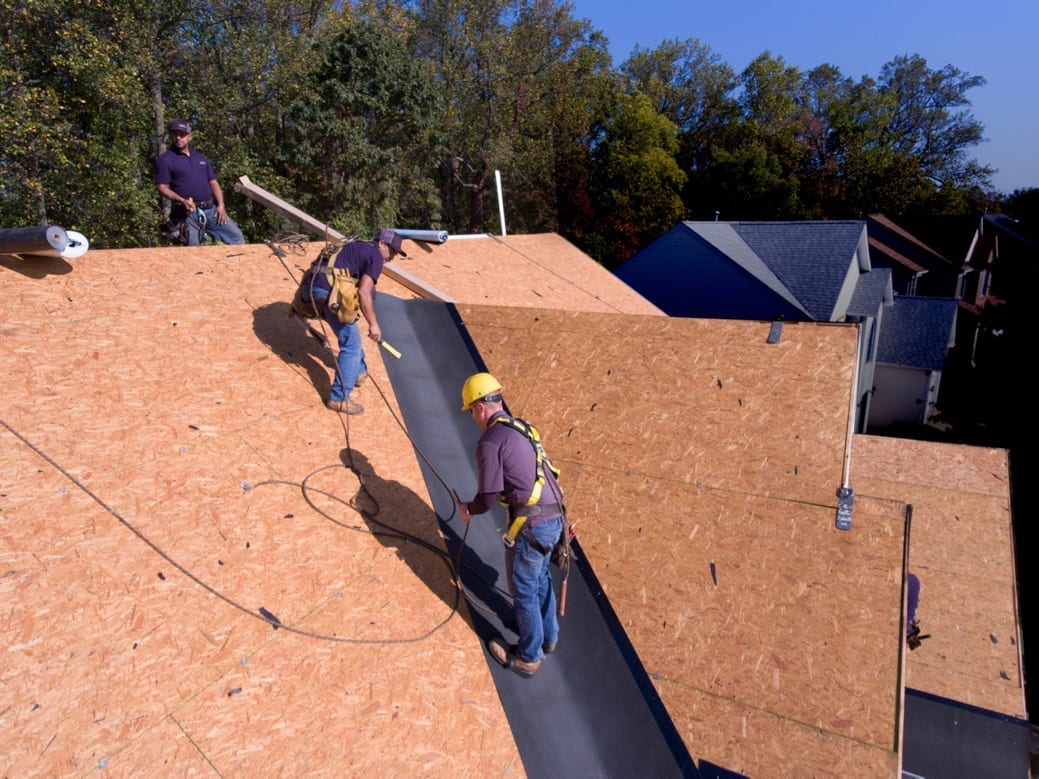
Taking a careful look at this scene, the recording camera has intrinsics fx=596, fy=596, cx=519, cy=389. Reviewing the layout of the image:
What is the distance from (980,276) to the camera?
107 ft

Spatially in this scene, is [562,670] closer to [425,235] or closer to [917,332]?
[425,235]

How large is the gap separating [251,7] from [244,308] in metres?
18.2

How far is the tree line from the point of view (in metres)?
15.2

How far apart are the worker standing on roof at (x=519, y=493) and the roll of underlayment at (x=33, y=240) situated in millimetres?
4221

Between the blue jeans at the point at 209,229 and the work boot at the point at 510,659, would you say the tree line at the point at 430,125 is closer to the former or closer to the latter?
the blue jeans at the point at 209,229

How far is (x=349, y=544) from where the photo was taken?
4.52 metres

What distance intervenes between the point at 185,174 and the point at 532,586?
6663 millimetres

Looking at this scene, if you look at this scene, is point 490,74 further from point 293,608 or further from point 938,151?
point 938,151

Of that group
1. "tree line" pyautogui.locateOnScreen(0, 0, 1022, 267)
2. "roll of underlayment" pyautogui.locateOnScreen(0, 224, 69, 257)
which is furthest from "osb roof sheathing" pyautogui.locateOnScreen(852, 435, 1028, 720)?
"tree line" pyautogui.locateOnScreen(0, 0, 1022, 267)

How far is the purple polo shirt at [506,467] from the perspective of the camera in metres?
3.52

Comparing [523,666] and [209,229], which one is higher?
[209,229]

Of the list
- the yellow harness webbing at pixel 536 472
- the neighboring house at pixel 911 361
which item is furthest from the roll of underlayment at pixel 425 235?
the neighboring house at pixel 911 361

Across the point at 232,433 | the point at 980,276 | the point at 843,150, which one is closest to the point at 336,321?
the point at 232,433

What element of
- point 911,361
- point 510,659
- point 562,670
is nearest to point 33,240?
point 510,659
